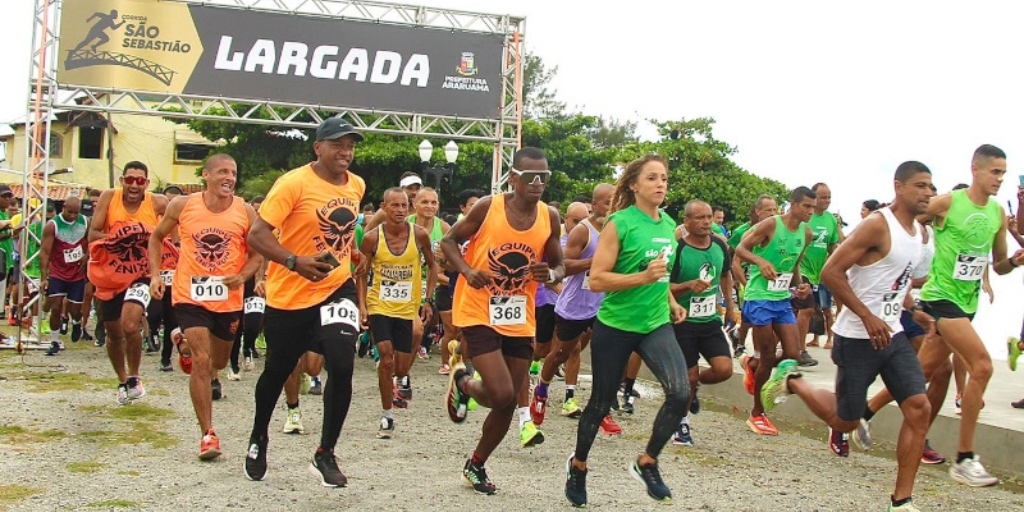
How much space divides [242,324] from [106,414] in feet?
12.2

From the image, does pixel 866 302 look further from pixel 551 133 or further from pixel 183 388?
pixel 551 133

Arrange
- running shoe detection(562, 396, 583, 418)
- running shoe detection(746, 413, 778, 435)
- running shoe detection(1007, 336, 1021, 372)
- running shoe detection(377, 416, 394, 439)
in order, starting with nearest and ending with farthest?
running shoe detection(377, 416, 394, 439), running shoe detection(746, 413, 778, 435), running shoe detection(1007, 336, 1021, 372), running shoe detection(562, 396, 583, 418)

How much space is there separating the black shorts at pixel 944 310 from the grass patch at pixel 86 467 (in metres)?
5.63

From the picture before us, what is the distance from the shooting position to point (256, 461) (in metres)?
6.90

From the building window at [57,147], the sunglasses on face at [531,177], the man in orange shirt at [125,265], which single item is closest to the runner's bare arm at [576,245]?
the sunglasses on face at [531,177]

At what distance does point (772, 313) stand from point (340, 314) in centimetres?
479

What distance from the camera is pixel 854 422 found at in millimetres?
6977

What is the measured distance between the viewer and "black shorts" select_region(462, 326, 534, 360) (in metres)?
6.89

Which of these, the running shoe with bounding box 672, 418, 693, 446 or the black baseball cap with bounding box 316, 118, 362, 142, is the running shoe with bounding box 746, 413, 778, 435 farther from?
the black baseball cap with bounding box 316, 118, 362, 142

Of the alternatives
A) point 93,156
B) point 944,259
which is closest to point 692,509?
point 944,259

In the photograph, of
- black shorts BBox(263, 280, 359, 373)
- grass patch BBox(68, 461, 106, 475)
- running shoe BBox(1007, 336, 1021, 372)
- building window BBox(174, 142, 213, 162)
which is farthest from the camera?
building window BBox(174, 142, 213, 162)

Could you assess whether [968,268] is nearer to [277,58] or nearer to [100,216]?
[100,216]

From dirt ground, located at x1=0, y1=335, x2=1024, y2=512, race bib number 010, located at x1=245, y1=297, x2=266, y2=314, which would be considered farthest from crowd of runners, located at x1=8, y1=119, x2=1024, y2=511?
race bib number 010, located at x1=245, y1=297, x2=266, y2=314

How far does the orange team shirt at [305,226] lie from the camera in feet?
22.1
